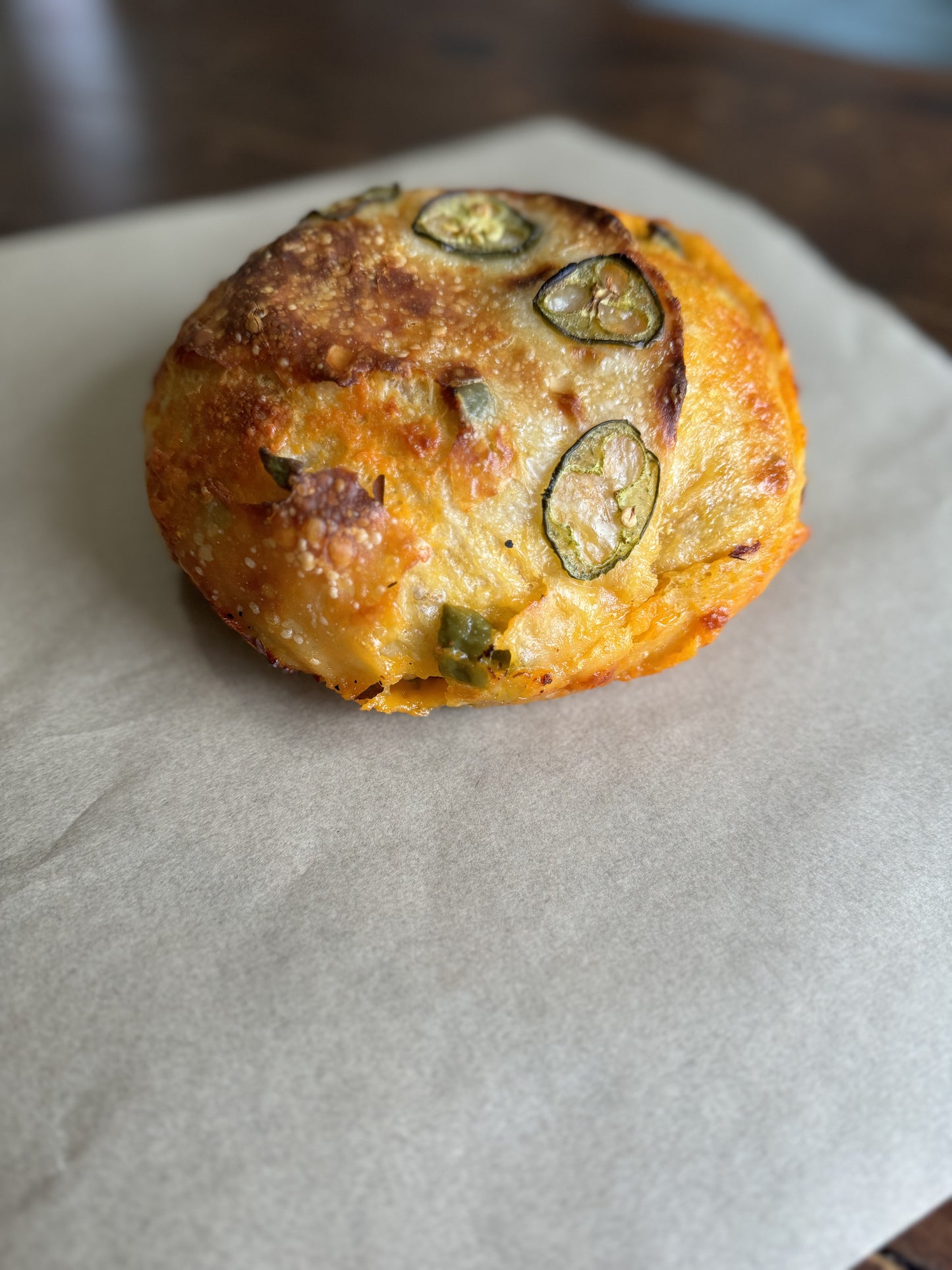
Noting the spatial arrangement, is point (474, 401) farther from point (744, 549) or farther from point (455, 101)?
point (455, 101)

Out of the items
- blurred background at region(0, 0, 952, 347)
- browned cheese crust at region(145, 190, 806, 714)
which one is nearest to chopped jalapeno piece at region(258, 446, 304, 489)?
browned cheese crust at region(145, 190, 806, 714)

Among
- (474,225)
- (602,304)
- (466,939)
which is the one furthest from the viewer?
(474,225)

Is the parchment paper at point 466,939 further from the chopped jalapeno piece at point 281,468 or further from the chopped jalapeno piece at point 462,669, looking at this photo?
the chopped jalapeno piece at point 281,468

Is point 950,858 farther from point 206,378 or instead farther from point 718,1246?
point 206,378

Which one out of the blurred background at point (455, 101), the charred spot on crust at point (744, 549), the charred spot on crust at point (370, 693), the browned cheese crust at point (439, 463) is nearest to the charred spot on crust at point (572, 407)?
the browned cheese crust at point (439, 463)

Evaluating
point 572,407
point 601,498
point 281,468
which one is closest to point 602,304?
point 572,407
